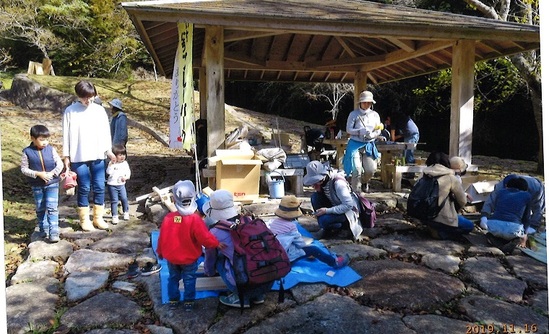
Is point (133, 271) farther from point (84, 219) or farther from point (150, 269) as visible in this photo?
point (84, 219)

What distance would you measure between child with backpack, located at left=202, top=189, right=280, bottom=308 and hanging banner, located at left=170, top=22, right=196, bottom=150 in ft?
7.16

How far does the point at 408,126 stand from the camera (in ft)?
26.9

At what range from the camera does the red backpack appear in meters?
2.97

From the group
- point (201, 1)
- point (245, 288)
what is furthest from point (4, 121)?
point (245, 288)

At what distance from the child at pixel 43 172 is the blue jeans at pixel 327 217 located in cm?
296

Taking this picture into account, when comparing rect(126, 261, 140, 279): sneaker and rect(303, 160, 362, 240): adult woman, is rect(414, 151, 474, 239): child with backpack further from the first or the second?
rect(126, 261, 140, 279): sneaker

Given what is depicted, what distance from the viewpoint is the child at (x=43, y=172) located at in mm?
4398

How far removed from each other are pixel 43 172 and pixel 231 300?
272 cm

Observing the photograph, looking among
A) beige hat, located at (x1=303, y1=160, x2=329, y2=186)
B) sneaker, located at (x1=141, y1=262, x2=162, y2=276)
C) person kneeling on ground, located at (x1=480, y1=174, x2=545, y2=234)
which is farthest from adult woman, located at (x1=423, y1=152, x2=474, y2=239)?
sneaker, located at (x1=141, y1=262, x2=162, y2=276)

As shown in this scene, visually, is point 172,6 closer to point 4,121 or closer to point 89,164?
point 89,164

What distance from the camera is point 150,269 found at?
3893 mm

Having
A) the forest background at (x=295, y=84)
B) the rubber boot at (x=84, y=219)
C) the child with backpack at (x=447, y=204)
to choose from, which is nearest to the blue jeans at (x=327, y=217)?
the child with backpack at (x=447, y=204)

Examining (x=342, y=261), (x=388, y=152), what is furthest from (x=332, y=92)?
(x=342, y=261)

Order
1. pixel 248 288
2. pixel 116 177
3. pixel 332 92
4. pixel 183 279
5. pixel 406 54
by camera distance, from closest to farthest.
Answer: pixel 248 288 → pixel 183 279 → pixel 116 177 → pixel 406 54 → pixel 332 92
